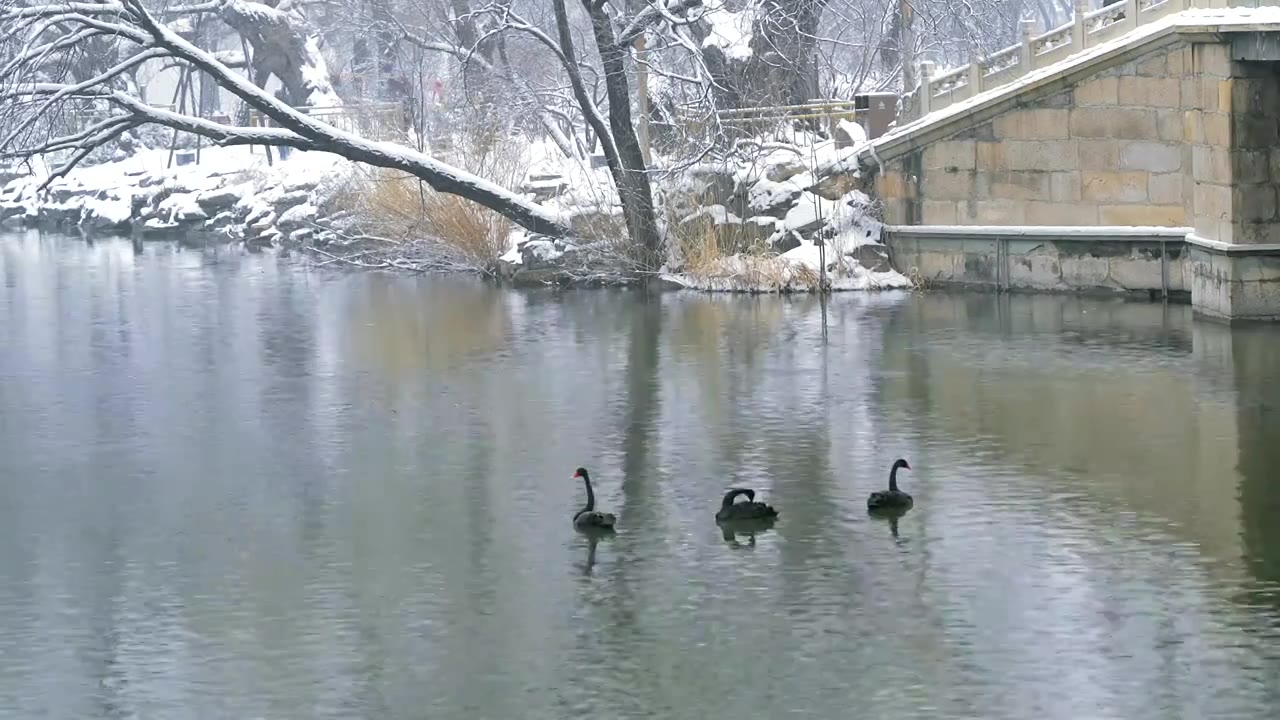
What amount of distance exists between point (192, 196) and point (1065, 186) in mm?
30571

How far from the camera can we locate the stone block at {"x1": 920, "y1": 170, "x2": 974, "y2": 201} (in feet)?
109

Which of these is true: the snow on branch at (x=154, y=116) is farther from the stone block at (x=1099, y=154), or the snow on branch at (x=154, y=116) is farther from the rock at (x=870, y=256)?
the stone block at (x=1099, y=154)

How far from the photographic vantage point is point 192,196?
2234 inches

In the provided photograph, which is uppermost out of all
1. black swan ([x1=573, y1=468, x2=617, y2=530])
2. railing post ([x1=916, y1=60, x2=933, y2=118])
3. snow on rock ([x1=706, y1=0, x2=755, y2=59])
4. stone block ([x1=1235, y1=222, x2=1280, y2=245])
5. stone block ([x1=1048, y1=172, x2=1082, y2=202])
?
snow on rock ([x1=706, y1=0, x2=755, y2=59])

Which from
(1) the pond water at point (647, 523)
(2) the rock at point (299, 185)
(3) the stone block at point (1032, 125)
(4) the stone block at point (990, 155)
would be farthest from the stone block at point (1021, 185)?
(2) the rock at point (299, 185)

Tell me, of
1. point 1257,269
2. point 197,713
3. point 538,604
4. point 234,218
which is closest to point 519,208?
point 1257,269

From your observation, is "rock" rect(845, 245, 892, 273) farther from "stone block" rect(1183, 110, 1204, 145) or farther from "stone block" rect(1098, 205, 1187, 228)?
"stone block" rect(1183, 110, 1204, 145)

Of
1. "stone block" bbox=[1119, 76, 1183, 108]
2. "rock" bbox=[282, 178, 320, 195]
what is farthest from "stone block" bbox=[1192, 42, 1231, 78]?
"rock" bbox=[282, 178, 320, 195]

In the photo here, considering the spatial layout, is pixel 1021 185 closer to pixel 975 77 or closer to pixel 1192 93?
pixel 975 77

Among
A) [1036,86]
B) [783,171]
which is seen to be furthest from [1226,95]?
[783,171]

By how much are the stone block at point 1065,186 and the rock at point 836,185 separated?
3.79 meters

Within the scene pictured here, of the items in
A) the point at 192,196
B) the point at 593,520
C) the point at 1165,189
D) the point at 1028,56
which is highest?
the point at 1028,56

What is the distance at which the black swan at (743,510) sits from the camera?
52.4 feet

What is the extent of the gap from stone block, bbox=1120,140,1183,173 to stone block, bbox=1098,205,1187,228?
1.82 feet
